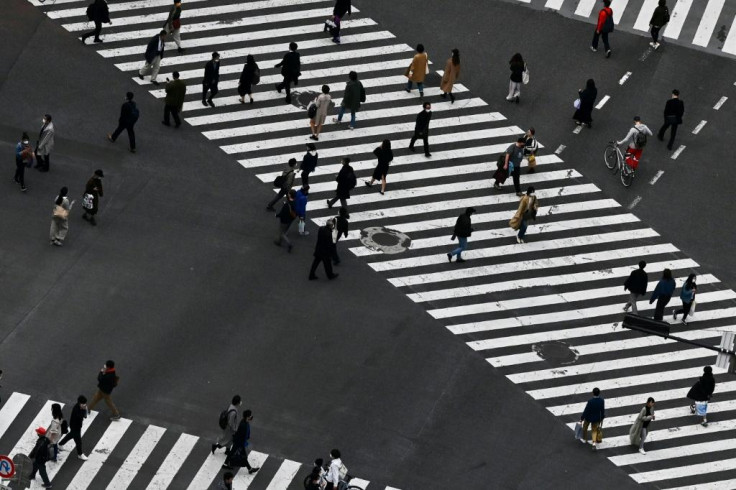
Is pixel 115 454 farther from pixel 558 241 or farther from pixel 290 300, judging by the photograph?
pixel 558 241

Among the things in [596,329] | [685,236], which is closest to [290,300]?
[596,329]

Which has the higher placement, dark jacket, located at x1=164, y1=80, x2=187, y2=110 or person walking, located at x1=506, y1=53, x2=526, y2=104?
person walking, located at x1=506, y1=53, x2=526, y2=104

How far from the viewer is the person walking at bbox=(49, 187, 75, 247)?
45250mm

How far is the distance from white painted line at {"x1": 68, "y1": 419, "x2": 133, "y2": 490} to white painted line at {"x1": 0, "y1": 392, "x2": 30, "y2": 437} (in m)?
1.94

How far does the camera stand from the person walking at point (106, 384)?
40.4 metres

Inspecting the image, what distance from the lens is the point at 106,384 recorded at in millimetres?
40406

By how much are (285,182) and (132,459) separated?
981cm

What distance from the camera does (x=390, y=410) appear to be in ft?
138

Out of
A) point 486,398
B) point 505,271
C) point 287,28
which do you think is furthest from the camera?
point 287,28

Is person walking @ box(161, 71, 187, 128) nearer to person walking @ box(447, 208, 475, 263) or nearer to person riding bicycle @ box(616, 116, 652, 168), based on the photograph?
person walking @ box(447, 208, 475, 263)

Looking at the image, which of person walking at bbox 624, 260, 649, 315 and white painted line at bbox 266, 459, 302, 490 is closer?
white painted line at bbox 266, 459, 302, 490

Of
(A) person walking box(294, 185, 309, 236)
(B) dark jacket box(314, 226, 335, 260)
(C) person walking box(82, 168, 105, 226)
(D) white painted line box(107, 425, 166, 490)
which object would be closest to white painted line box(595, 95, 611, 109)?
(A) person walking box(294, 185, 309, 236)

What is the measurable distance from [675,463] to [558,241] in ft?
26.6

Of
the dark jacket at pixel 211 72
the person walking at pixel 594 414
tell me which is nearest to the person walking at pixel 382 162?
the dark jacket at pixel 211 72
